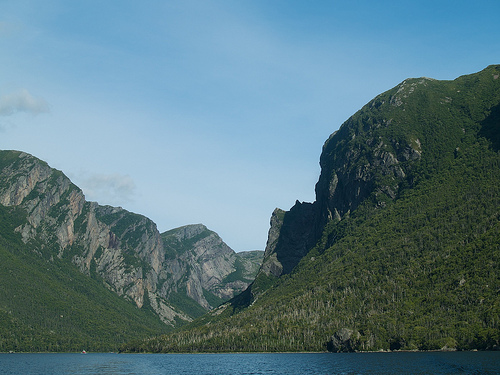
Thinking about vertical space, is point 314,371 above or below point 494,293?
below

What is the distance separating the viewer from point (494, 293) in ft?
646

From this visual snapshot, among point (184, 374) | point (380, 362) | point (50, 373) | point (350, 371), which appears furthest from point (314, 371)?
point (50, 373)

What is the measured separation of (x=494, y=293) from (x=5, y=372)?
178 metres

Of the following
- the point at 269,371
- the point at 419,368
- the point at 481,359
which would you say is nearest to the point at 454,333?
the point at 481,359

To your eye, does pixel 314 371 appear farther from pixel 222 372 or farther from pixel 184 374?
pixel 184 374

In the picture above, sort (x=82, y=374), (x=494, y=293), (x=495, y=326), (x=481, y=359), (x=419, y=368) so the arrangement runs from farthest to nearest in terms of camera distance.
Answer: (x=494, y=293) → (x=495, y=326) → (x=82, y=374) → (x=481, y=359) → (x=419, y=368)

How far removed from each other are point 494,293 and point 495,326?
20.7 m

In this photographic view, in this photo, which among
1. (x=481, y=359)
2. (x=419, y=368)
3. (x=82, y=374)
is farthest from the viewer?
(x=82, y=374)

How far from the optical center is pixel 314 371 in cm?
13625

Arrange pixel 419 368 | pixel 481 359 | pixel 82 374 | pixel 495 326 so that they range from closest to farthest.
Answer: pixel 419 368, pixel 481 359, pixel 82 374, pixel 495 326

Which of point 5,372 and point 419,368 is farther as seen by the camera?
point 5,372

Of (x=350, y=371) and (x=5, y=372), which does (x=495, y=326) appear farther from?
(x=5, y=372)

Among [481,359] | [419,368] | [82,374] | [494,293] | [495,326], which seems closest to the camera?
[419,368]

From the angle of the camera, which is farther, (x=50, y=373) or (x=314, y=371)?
(x=50, y=373)
